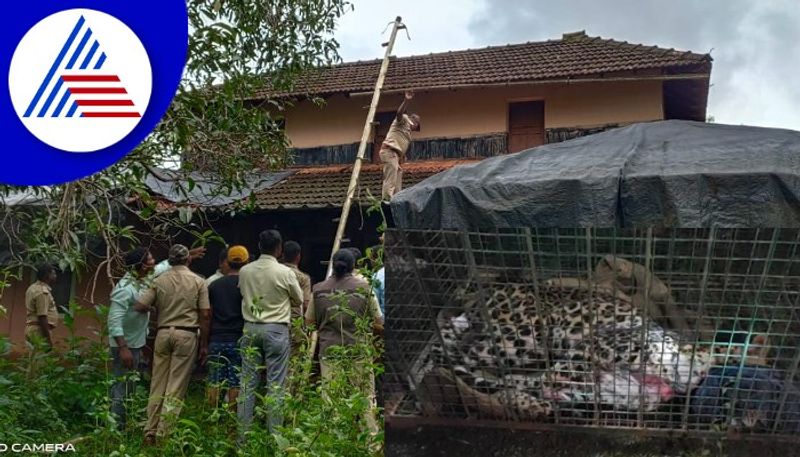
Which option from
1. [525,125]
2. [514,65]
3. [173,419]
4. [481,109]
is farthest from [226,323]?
[514,65]

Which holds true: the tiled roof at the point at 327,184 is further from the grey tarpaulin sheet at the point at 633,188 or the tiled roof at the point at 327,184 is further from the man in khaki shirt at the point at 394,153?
the grey tarpaulin sheet at the point at 633,188

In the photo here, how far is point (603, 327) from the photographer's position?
10.2 ft

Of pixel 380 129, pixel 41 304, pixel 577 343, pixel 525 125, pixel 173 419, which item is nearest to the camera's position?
pixel 577 343

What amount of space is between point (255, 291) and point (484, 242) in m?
2.00

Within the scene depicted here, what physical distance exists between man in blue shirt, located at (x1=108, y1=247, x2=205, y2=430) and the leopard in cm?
244

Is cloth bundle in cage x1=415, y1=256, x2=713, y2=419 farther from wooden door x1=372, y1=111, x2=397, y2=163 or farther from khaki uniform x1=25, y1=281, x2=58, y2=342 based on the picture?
wooden door x1=372, y1=111, x2=397, y2=163

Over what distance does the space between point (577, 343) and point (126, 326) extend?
3.39 metres

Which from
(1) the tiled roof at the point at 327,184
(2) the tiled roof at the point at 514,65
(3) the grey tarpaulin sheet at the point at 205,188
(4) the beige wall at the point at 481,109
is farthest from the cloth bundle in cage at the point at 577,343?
(4) the beige wall at the point at 481,109

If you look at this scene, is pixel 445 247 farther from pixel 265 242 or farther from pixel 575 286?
pixel 265 242

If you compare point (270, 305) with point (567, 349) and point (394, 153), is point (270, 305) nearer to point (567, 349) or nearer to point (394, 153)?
point (567, 349)

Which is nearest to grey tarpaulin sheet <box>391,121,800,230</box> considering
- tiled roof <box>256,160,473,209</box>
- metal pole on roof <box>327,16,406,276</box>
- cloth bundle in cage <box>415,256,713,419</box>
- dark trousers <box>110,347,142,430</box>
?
cloth bundle in cage <box>415,256,713,419</box>

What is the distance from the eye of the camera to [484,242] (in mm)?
3314

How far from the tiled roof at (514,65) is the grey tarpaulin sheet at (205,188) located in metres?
1.30

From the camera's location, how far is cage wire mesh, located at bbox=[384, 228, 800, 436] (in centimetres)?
301
